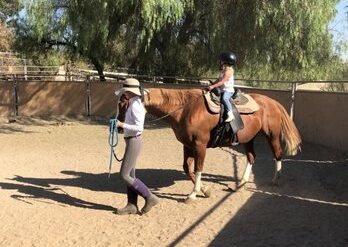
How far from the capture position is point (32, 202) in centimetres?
680

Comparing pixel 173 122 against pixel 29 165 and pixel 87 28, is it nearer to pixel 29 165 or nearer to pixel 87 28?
pixel 29 165

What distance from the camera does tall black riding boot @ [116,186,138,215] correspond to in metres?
6.12

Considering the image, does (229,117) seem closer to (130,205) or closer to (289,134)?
(289,134)

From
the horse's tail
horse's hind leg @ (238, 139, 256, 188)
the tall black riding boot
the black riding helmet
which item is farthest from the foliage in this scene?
the tall black riding boot

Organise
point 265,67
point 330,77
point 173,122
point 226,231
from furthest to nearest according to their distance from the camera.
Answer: point 330,77 < point 265,67 < point 173,122 < point 226,231

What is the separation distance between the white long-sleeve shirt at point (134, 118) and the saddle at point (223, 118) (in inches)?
51.2

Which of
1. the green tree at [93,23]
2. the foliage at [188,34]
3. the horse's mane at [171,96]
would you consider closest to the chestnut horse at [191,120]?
the horse's mane at [171,96]

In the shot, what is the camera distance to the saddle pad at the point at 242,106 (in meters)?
6.88

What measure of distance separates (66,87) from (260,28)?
7.32 metres

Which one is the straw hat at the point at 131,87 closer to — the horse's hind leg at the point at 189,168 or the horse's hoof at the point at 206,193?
the horse's hind leg at the point at 189,168

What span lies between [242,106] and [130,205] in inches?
91.6

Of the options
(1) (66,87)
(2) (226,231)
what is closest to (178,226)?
(2) (226,231)

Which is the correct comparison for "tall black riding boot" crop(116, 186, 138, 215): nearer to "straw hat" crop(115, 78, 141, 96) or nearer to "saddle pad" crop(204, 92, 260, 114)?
"straw hat" crop(115, 78, 141, 96)

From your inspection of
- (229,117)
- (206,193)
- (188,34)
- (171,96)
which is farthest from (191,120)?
(188,34)
